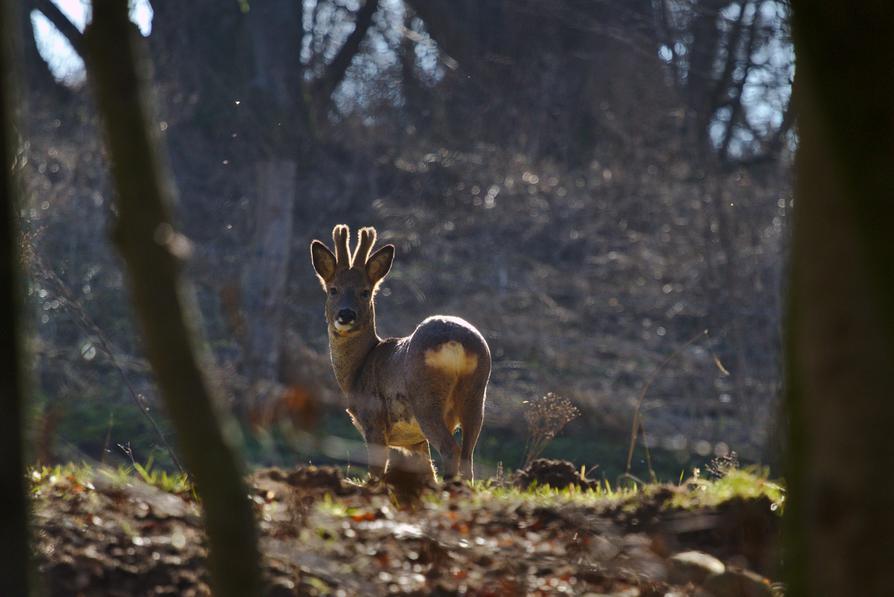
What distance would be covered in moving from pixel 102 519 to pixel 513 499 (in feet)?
5.09

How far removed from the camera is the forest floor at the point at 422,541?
3750 mm

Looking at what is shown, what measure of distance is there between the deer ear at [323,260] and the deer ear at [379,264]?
0.25 metres

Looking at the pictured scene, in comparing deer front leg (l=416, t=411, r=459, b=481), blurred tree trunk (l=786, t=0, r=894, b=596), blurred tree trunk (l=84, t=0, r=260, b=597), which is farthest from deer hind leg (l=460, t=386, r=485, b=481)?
blurred tree trunk (l=786, t=0, r=894, b=596)

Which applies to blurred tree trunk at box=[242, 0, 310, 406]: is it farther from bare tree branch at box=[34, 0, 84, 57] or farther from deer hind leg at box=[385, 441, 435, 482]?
deer hind leg at box=[385, 441, 435, 482]

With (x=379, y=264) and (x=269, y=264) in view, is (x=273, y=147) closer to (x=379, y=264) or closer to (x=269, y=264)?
(x=269, y=264)

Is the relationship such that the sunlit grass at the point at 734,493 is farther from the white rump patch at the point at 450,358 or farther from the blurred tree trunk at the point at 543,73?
the blurred tree trunk at the point at 543,73

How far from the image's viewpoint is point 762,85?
602 inches

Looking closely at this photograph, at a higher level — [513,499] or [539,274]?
[539,274]

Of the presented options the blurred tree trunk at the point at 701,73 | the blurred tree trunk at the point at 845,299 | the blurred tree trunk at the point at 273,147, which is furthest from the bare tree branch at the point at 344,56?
the blurred tree trunk at the point at 845,299

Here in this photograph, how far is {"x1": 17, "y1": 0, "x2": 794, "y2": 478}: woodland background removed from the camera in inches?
555

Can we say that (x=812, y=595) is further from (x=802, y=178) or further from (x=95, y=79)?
(x=95, y=79)

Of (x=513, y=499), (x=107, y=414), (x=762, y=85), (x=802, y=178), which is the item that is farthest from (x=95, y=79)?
(x=762, y=85)

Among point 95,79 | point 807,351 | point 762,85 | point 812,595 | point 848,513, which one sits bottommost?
point 812,595

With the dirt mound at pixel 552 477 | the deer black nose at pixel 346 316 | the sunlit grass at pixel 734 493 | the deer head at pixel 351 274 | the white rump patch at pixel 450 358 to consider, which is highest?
the deer head at pixel 351 274
